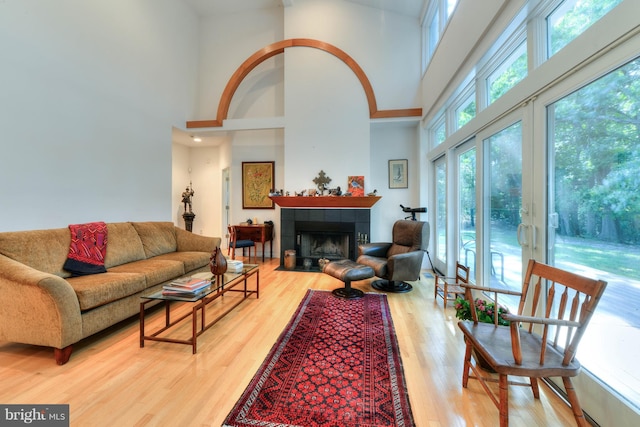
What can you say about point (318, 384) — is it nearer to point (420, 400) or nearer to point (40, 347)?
point (420, 400)

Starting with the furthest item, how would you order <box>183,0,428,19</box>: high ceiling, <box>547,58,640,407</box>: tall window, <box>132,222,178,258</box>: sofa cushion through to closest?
<box>183,0,428,19</box>: high ceiling < <box>132,222,178,258</box>: sofa cushion < <box>547,58,640,407</box>: tall window

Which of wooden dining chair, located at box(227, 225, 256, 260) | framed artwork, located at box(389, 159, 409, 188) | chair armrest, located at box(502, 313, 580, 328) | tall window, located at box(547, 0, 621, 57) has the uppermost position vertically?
tall window, located at box(547, 0, 621, 57)

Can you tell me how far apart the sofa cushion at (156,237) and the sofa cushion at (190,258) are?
0.39 ft

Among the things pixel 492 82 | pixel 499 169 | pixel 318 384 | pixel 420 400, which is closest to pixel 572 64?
pixel 499 169

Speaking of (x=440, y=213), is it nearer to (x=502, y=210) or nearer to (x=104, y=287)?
(x=502, y=210)

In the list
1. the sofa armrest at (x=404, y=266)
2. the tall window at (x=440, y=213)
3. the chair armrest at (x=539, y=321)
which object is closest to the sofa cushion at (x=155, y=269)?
the sofa armrest at (x=404, y=266)

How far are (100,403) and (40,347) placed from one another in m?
1.18

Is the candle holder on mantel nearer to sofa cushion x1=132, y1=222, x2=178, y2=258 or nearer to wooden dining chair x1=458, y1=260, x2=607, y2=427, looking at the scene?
sofa cushion x1=132, y1=222, x2=178, y2=258

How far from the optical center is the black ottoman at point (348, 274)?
9.55 feet

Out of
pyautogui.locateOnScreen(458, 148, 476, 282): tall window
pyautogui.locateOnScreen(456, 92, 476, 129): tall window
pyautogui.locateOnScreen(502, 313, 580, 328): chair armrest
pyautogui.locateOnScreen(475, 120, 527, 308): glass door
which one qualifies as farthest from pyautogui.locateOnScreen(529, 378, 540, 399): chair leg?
pyautogui.locateOnScreen(456, 92, 476, 129): tall window

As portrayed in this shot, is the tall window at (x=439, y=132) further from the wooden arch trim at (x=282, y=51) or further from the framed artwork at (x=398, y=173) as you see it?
the framed artwork at (x=398, y=173)

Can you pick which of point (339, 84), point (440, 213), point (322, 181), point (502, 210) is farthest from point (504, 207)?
point (339, 84)

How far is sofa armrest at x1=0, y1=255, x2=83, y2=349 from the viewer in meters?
1.72

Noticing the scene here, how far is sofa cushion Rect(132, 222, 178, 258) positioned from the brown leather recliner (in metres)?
2.75
